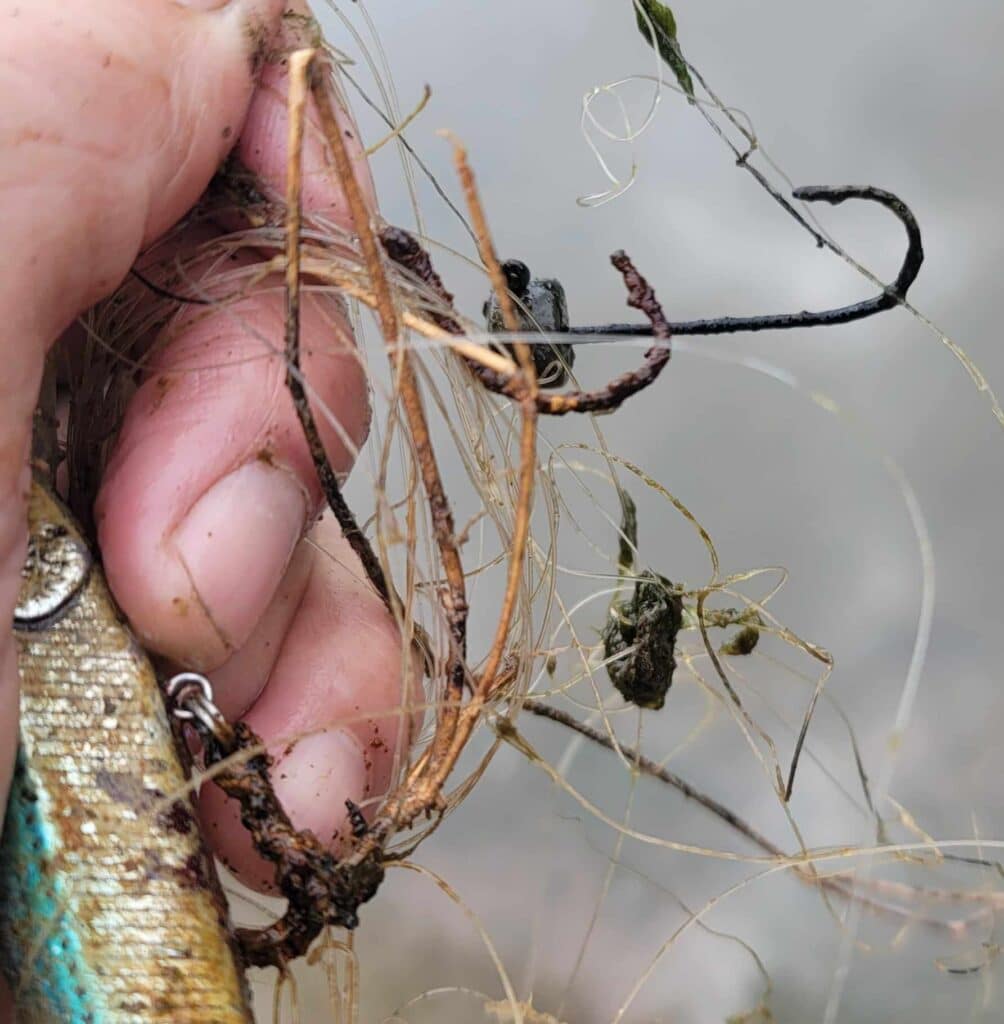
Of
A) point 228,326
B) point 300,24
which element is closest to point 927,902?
point 228,326

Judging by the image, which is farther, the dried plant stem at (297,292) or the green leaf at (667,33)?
the green leaf at (667,33)

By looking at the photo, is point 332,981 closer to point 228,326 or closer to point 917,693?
point 228,326

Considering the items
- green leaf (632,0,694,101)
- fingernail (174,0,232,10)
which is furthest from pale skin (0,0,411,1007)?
green leaf (632,0,694,101)

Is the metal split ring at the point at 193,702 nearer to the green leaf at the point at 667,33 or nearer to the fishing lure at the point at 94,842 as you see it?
the fishing lure at the point at 94,842

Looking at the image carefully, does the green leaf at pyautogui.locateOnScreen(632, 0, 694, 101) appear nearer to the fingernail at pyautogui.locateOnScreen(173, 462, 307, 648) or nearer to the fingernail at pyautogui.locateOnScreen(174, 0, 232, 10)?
the fingernail at pyautogui.locateOnScreen(174, 0, 232, 10)

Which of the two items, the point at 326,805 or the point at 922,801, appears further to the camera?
the point at 922,801

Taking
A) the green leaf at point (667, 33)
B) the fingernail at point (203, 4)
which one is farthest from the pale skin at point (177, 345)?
the green leaf at point (667, 33)

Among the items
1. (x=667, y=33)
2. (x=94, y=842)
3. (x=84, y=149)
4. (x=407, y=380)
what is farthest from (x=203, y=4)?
(x=94, y=842)

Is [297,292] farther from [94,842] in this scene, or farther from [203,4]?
[94,842]
